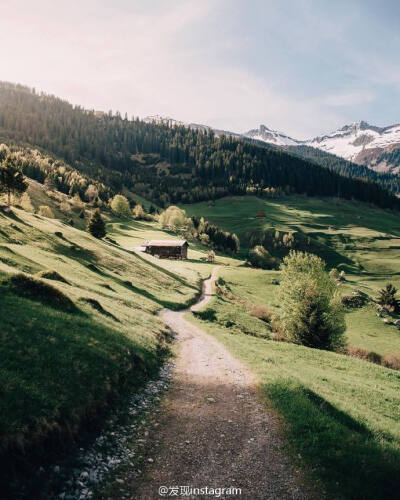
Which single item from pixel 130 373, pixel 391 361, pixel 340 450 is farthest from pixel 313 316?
pixel 340 450

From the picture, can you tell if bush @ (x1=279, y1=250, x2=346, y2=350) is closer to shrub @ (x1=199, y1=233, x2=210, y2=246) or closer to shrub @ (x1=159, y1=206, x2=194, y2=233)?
shrub @ (x1=199, y1=233, x2=210, y2=246)

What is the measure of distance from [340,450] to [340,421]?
9.17ft

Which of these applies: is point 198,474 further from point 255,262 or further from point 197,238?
A: point 197,238

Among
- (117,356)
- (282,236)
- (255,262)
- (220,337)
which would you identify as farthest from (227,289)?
(282,236)

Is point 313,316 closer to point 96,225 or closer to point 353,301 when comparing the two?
point 353,301

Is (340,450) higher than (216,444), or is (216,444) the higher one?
(340,450)

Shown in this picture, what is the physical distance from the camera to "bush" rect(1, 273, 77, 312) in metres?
21.8

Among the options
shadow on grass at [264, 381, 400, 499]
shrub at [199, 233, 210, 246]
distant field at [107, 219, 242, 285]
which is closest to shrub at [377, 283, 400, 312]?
distant field at [107, 219, 242, 285]

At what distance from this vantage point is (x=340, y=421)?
14883mm

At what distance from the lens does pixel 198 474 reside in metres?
11.0

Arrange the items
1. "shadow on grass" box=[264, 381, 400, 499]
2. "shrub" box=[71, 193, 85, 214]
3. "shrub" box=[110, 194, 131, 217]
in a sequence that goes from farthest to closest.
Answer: "shrub" box=[110, 194, 131, 217] < "shrub" box=[71, 193, 85, 214] < "shadow on grass" box=[264, 381, 400, 499]

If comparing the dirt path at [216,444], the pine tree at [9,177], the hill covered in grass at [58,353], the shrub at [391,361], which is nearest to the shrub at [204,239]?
the pine tree at [9,177]

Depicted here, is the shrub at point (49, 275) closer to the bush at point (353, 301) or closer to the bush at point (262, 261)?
the bush at point (353, 301)

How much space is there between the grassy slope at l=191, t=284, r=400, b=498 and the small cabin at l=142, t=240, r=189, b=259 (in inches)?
3241
